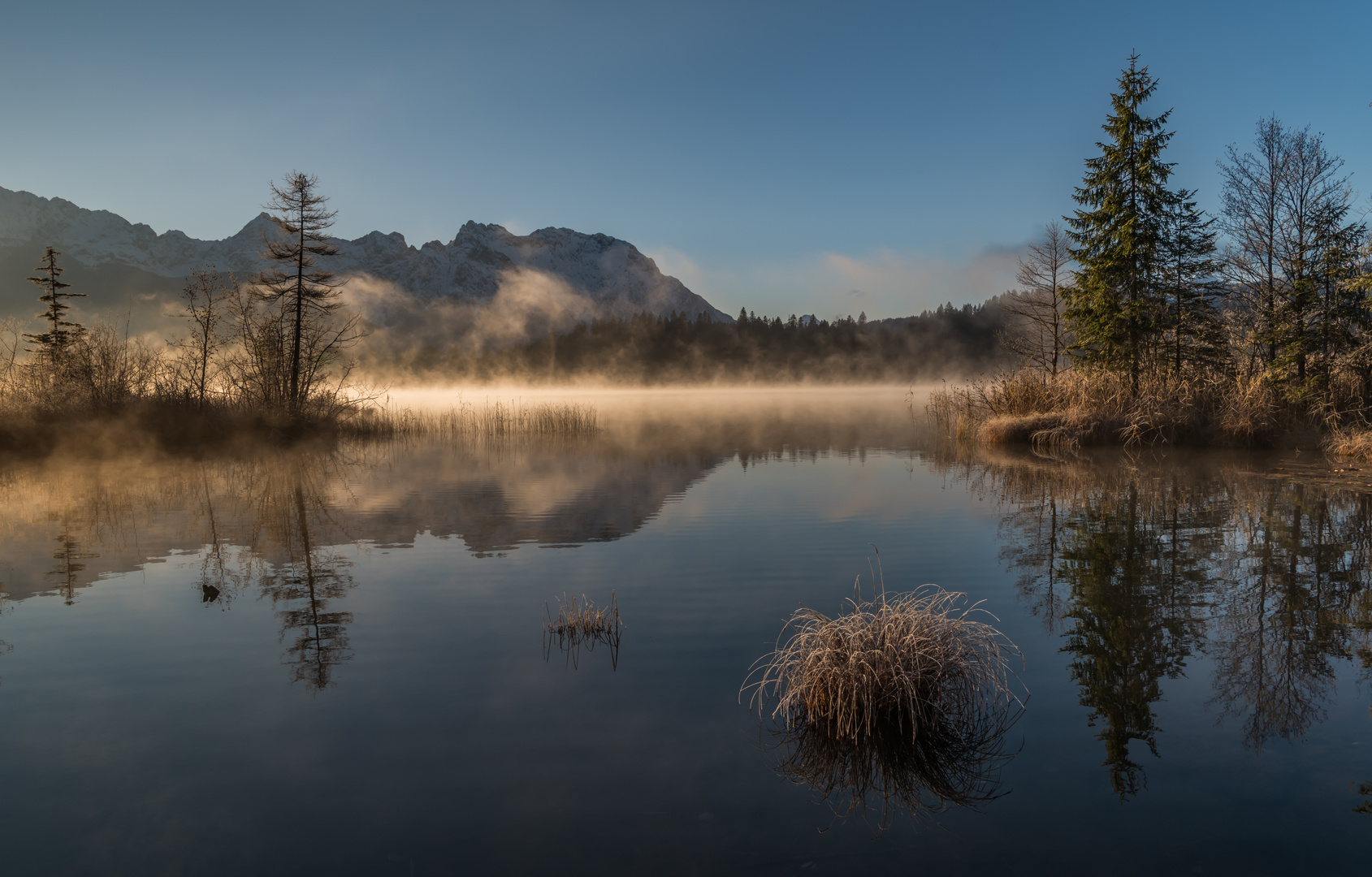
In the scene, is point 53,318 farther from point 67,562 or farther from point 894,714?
point 894,714

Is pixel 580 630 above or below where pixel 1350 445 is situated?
below

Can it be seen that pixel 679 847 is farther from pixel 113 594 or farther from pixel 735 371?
pixel 735 371

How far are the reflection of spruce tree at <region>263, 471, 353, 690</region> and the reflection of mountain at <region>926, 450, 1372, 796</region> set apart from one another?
21.8 feet

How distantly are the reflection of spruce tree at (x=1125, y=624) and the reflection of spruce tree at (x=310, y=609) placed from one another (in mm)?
6448

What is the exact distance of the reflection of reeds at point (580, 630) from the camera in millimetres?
7355

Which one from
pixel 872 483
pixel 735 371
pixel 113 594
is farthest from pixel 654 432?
pixel 735 371

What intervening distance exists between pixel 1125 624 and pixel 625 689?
17.4 feet

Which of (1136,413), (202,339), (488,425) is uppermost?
(202,339)

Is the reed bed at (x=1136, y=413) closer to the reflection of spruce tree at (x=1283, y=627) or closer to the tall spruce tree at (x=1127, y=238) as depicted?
the tall spruce tree at (x=1127, y=238)

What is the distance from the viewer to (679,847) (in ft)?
13.8

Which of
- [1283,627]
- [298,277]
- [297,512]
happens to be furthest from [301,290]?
[1283,627]

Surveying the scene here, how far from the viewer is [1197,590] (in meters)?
8.96

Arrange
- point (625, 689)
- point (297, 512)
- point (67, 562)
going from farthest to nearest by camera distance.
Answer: point (297, 512) < point (67, 562) < point (625, 689)

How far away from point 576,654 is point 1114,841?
181 inches
